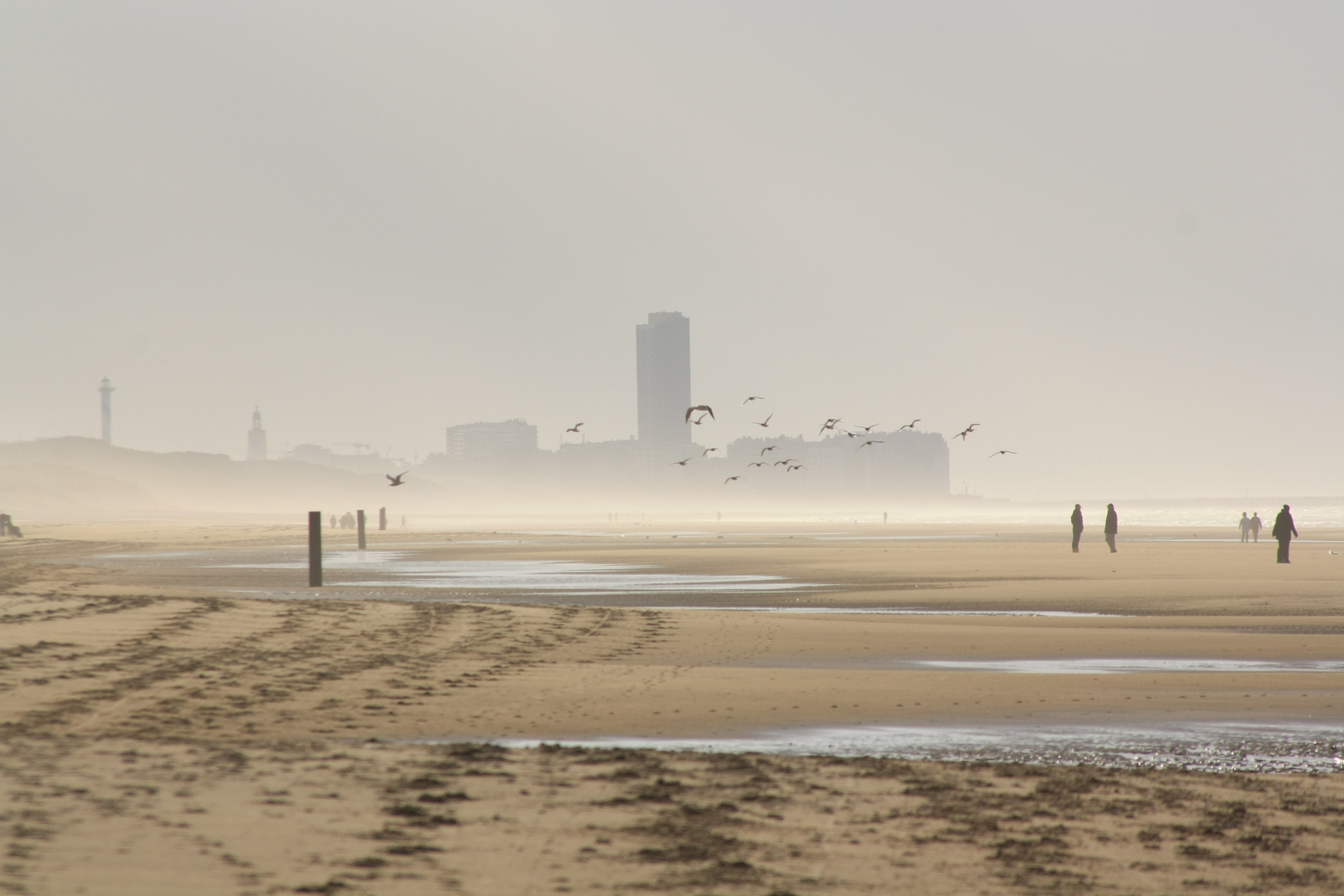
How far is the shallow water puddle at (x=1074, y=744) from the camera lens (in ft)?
29.5

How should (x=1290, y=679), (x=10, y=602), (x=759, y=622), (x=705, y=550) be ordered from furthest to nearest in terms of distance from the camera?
(x=705, y=550)
(x=759, y=622)
(x=10, y=602)
(x=1290, y=679)

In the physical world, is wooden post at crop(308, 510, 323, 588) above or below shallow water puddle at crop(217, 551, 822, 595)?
above

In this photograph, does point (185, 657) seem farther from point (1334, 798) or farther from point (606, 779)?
point (1334, 798)

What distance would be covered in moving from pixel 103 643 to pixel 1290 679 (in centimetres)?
1261

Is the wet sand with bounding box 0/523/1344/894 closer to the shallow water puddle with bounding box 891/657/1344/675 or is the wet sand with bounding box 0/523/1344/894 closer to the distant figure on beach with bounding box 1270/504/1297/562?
the shallow water puddle with bounding box 891/657/1344/675

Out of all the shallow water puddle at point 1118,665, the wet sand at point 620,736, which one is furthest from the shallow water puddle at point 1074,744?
the shallow water puddle at point 1118,665

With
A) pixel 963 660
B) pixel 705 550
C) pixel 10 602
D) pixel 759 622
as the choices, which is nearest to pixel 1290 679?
pixel 963 660

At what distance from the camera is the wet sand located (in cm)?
612

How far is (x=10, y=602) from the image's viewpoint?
17156mm

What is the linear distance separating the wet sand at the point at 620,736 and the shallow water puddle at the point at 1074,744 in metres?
0.34

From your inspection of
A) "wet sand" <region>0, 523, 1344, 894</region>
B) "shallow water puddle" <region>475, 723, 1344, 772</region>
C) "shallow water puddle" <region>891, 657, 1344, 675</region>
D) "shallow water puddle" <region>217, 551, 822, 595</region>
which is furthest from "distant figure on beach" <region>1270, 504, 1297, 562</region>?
"shallow water puddle" <region>475, 723, 1344, 772</region>

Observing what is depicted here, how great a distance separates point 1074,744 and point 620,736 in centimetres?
345

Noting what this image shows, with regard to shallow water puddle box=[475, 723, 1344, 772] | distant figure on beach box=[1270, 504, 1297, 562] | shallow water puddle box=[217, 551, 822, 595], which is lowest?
shallow water puddle box=[217, 551, 822, 595]

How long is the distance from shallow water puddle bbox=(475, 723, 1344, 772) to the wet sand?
0.34 metres
